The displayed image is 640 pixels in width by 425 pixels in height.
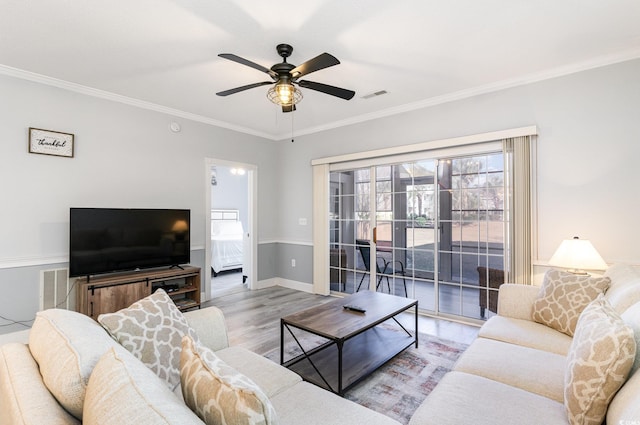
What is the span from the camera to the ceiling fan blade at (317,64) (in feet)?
7.35

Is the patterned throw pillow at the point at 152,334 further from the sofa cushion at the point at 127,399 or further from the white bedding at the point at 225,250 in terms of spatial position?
the white bedding at the point at 225,250

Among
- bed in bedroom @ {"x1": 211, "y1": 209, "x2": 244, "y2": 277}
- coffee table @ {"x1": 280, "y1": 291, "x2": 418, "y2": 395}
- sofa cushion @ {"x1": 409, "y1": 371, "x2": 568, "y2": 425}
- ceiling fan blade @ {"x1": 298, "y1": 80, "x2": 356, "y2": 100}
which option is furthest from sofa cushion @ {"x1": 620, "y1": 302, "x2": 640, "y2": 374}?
bed in bedroom @ {"x1": 211, "y1": 209, "x2": 244, "y2": 277}

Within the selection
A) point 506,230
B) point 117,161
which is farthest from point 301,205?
point 506,230

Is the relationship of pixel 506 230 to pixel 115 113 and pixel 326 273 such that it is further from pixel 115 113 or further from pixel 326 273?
pixel 115 113

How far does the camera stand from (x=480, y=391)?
60.9 inches

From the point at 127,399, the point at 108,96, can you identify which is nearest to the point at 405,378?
the point at 127,399

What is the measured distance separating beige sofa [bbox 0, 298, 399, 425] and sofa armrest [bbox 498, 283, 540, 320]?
179 centimetres

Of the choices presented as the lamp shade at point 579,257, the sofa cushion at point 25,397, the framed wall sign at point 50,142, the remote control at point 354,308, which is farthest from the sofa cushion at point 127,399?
the framed wall sign at point 50,142

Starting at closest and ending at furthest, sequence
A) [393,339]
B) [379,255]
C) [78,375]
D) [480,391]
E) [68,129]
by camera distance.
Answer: [78,375] → [480,391] → [393,339] → [68,129] → [379,255]

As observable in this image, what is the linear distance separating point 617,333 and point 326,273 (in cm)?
405

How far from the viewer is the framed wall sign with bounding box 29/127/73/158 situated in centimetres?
333

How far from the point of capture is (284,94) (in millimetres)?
2746

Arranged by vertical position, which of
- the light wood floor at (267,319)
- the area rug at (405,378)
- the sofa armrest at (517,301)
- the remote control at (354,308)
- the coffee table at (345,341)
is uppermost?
the sofa armrest at (517,301)

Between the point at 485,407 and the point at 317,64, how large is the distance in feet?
7.63
